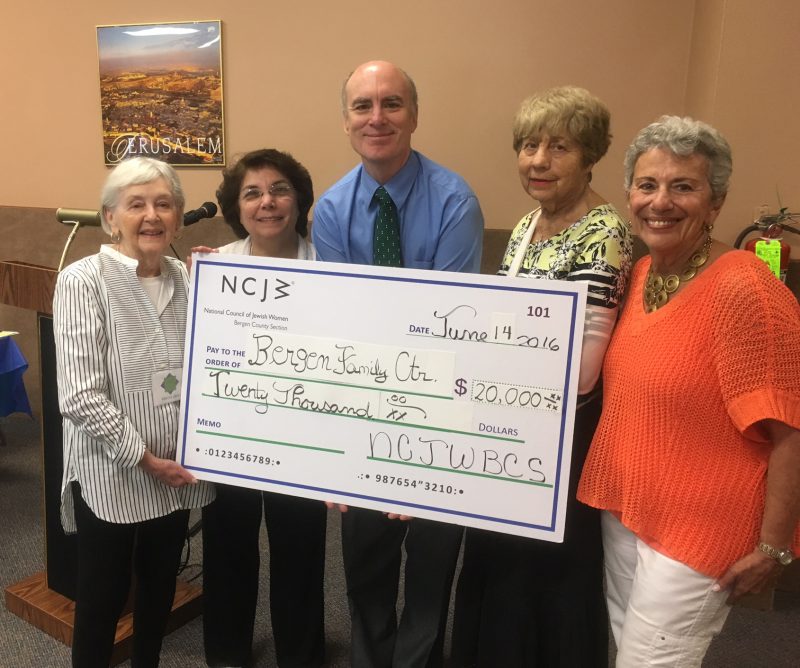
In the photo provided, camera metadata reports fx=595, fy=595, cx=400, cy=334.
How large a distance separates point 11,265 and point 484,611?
169cm

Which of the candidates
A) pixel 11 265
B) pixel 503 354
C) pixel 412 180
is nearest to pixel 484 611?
pixel 503 354

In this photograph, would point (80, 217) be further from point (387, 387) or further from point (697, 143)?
point (697, 143)

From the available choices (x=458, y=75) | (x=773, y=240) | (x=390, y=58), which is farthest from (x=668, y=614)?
(x=390, y=58)

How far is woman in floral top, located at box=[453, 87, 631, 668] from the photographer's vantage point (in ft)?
3.91

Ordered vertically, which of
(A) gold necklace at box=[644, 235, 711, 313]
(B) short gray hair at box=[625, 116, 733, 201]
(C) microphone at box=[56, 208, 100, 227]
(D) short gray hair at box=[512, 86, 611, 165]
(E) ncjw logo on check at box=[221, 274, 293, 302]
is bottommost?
(E) ncjw logo on check at box=[221, 274, 293, 302]

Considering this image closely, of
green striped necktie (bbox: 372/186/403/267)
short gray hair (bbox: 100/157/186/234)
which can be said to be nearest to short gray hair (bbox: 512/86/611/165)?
green striped necktie (bbox: 372/186/403/267)

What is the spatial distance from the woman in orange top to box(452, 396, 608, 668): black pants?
159 mm

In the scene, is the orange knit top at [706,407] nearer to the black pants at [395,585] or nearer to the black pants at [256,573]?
the black pants at [395,585]

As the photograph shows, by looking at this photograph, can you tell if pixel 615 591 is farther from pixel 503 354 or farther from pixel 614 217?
pixel 614 217

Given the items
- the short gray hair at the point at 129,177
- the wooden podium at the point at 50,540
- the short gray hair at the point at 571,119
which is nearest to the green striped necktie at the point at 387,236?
the short gray hair at the point at 571,119

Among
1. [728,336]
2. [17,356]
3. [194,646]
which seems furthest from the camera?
[17,356]

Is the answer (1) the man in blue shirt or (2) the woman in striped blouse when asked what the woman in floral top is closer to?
(1) the man in blue shirt

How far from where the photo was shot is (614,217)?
3.93 ft

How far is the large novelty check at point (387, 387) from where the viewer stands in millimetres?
1191
